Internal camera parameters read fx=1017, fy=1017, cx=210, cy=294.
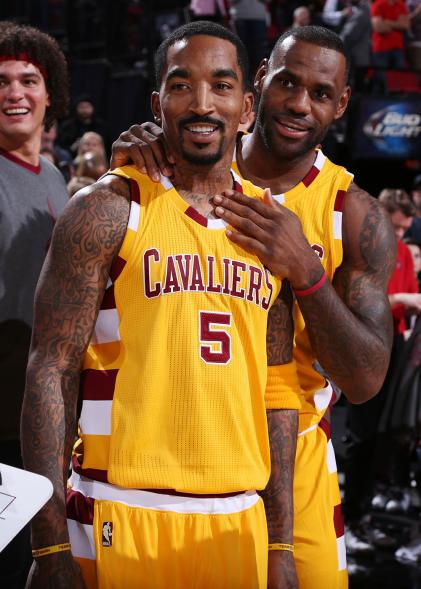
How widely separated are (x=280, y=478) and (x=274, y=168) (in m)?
0.99

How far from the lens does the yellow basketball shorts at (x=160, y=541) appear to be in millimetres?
2477

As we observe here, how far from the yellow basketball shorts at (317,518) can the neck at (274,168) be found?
783 mm

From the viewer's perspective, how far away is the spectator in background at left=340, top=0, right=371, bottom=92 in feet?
37.1

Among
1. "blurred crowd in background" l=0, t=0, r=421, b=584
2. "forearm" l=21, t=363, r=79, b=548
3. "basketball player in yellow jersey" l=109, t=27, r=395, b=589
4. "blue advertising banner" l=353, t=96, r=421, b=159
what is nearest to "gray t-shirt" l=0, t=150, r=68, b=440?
"basketball player in yellow jersey" l=109, t=27, r=395, b=589

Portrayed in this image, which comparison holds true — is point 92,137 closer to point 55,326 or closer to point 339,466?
point 339,466

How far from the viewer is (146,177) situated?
264 cm

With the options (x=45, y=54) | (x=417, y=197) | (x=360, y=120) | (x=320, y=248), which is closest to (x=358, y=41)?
(x=360, y=120)

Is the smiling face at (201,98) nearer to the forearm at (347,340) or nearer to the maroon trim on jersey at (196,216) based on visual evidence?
the maroon trim on jersey at (196,216)

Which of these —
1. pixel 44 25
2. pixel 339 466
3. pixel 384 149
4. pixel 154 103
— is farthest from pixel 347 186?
pixel 44 25

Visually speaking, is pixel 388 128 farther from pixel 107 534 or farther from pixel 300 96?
pixel 107 534

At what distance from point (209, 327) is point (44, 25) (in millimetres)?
13509

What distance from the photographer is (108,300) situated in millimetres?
2551

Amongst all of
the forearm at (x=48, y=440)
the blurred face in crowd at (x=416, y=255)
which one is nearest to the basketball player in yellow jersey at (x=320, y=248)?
the forearm at (x=48, y=440)

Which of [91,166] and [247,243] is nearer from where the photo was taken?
[247,243]
